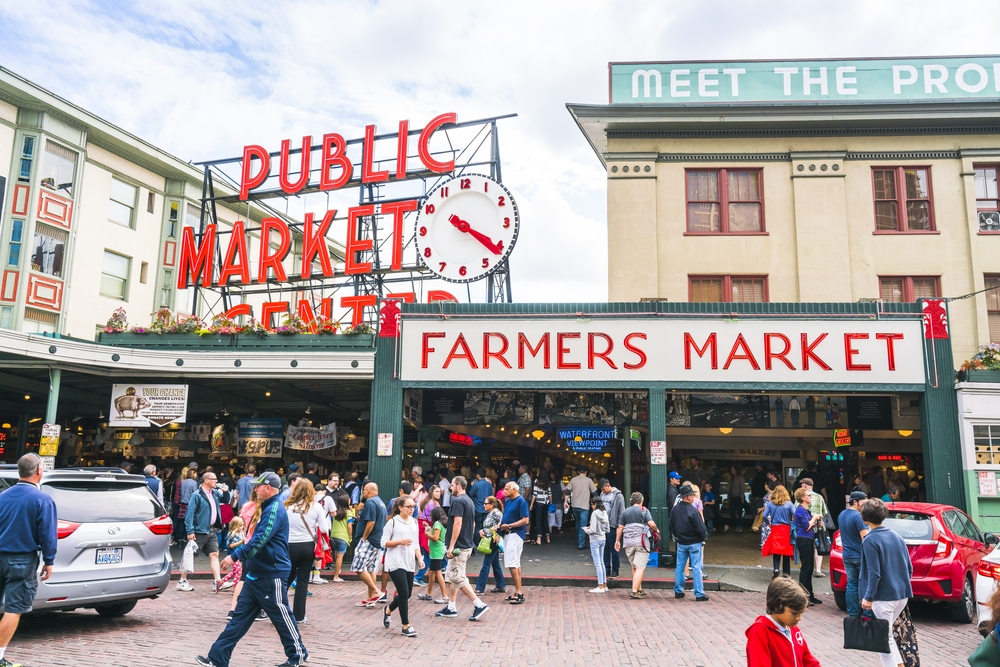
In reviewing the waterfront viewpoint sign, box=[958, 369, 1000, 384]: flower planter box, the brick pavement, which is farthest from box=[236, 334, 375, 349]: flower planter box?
box=[958, 369, 1000, 384]: flower planter box

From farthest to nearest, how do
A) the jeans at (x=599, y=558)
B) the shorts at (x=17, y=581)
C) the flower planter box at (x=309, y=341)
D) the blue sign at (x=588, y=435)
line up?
the blue sign at (x=588, y=435)
the flower planter box at (x=309, y=341)
the jeans at (x=599, y=558)
the shorts at (x=17, y=581)

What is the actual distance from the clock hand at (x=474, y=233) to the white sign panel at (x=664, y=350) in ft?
14.4

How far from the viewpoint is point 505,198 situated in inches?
834

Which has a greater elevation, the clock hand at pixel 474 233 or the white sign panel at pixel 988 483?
the clock hand at pixel 474 233

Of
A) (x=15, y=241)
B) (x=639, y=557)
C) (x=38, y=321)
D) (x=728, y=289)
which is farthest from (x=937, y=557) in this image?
(x=15, y=241)

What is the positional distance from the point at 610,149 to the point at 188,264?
15.7m

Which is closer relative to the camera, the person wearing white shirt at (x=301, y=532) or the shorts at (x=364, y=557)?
the person wearing white shirt at (x=301, y=532)

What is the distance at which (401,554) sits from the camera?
31.5 feet

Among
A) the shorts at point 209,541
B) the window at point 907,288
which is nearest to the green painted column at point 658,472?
the window at point 907,288

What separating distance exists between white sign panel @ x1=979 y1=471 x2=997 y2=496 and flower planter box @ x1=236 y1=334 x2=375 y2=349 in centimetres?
1326

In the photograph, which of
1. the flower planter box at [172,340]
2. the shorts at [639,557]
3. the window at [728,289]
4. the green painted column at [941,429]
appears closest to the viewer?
the shorts at [639,557]

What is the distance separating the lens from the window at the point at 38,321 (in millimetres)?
29203

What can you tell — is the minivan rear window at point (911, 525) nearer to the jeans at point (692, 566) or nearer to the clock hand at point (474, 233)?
the jeans at point (692, 566)

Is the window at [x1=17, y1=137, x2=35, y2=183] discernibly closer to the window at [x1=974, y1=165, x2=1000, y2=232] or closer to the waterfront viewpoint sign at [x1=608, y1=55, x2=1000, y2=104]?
the waterfront viewpoint sign at [x1=608, y1=55, x2=1000, y2=104]
